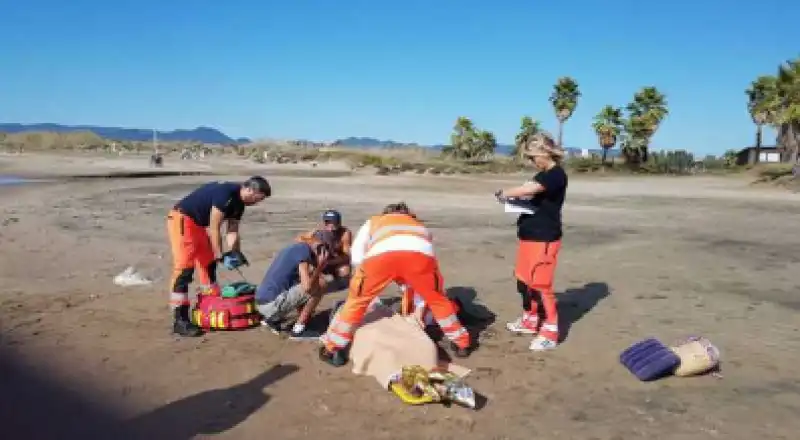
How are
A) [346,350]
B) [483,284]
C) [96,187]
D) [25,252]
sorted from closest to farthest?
[346,350], [483,284], [25,252], [96,187]

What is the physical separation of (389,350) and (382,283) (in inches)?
20.4

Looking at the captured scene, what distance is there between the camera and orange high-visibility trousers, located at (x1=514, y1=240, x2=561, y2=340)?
5.80m

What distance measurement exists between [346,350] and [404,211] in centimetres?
124

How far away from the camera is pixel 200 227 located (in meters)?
6.23

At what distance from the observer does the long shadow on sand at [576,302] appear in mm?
6941

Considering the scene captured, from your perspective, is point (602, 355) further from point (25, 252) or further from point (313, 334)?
point (25, 252)

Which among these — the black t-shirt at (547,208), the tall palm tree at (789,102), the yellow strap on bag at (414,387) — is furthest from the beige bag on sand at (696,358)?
the tall palm tree at (789,102)

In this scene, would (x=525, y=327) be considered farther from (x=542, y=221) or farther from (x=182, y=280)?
(x=182, y=280)

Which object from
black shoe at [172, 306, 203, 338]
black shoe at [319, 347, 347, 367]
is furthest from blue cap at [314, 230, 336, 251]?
black shoe at [172, 306, 203, 338]

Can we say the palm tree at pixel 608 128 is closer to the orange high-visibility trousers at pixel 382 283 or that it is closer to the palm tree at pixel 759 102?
the palm tree at pixel 759 102

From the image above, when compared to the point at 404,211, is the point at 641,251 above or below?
below

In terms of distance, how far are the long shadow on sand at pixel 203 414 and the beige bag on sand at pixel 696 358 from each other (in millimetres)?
3144

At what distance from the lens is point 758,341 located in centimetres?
633

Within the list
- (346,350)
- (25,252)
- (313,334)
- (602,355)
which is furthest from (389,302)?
(25,252)
